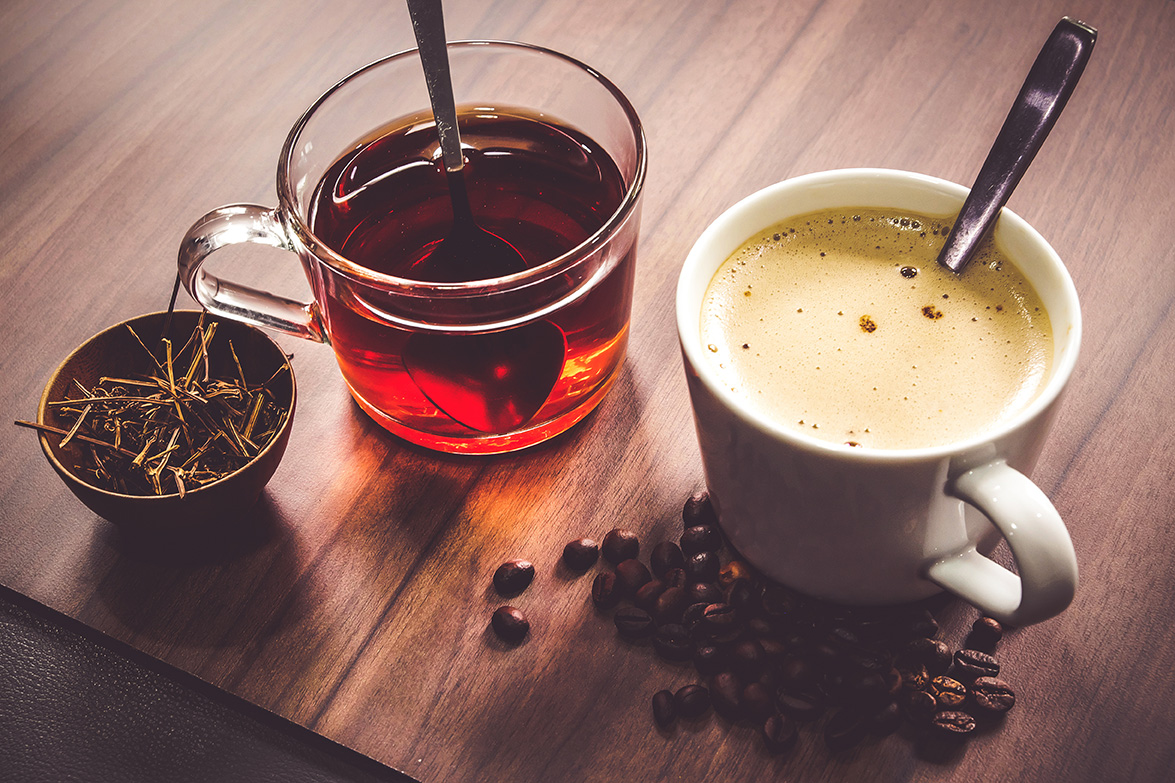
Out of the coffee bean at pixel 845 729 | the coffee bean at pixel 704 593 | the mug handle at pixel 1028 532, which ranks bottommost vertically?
the coffee bean at pixel 845 729

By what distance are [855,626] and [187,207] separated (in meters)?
0.93

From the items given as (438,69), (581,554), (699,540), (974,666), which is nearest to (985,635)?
(974,666)

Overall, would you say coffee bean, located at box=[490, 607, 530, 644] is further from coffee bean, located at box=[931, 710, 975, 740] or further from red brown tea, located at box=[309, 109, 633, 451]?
coffee bean, located at box=[931, 710, 975, 740]

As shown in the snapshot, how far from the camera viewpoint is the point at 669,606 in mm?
921

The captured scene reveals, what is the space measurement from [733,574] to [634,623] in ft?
0.35

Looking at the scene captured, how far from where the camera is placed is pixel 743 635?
917mm

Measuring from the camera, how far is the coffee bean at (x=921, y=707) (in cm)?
86

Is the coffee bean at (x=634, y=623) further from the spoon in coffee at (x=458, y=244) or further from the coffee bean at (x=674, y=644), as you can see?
the spoon in coffee at (x=458, y=244)

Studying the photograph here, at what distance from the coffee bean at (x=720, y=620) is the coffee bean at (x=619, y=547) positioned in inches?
3.7

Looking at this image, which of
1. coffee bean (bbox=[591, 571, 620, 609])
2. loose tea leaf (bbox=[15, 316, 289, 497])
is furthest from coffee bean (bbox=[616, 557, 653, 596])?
loose tea leaf (bbox=[15, 316, 289, 497])

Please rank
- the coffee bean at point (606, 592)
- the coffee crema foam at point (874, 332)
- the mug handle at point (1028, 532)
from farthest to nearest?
the coffee bean at point (606, 592) < the coffee crema foam at point (874, 332) < the mug handle at point (1028, 532)

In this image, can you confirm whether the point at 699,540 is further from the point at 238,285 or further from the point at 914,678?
the point at 238,285

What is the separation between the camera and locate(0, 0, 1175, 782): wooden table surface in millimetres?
885

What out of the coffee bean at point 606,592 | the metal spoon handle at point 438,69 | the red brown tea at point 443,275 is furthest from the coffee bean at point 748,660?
the metal spoon handle at point 438,69
